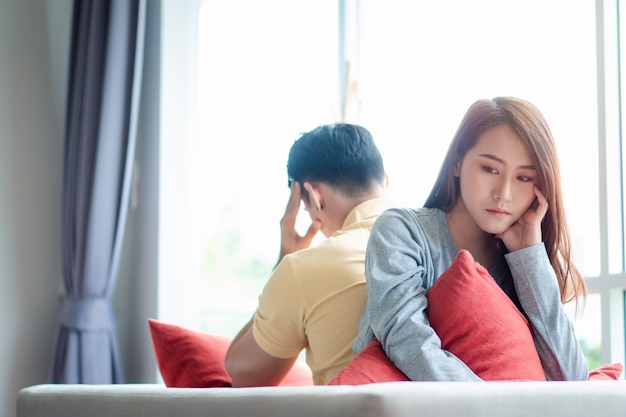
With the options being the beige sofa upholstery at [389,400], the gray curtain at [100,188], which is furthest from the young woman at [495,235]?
the gray curtain at [100,188]

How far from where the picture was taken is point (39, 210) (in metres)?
3.67

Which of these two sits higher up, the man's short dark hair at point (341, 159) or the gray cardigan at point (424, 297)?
the man's short dark hair at point (341, 159)

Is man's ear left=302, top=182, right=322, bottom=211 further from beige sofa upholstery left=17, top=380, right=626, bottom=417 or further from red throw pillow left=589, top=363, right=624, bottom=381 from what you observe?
beige sofa upholstery left=17, top=380, right=626, bottom=417

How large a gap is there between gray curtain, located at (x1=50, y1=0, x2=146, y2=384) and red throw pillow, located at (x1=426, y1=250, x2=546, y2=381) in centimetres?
220

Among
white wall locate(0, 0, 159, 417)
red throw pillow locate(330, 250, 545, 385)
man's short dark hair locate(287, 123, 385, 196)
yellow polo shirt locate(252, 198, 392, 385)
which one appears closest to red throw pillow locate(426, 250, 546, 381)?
red throw pillow locate(330, 250, 545, 385)

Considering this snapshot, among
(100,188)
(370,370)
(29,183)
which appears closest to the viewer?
(370,370)

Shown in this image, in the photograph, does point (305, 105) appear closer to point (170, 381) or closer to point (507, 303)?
point (170, 381)

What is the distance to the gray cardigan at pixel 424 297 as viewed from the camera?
140cm

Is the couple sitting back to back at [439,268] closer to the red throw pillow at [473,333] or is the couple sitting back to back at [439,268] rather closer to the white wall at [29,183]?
the red throw pillow at [473,333]

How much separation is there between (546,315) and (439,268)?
0.70 feet

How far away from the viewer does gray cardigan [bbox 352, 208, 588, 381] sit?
4.59 feet

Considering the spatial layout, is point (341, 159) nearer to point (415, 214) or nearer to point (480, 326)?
point (415, 214)

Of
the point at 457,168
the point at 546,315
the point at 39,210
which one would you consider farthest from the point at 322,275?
the point at 39,210

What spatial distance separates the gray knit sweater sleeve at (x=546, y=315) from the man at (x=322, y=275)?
0.33 m
